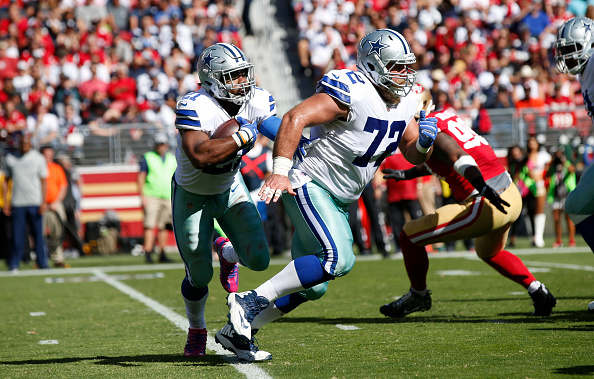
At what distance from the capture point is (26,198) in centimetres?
1148

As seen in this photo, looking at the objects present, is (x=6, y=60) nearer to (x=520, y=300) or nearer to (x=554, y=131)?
(x=554, y=131)

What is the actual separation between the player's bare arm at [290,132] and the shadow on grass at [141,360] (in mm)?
1018

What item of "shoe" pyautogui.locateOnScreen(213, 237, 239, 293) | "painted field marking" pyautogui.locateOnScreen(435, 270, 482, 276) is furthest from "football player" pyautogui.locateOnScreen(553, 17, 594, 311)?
"painted field marking" pyautogui.locateOnScreen(435, 270, 482, 276)

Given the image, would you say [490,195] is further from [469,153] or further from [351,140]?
[351,140]

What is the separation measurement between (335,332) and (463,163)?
1361 mm

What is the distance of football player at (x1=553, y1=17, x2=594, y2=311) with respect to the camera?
512cm

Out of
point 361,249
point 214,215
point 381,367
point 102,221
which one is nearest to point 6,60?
point 102,221

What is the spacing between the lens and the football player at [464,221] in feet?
18.7

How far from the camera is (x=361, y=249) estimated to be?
12.1 m

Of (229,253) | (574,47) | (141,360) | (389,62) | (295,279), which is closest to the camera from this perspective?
(295,279)

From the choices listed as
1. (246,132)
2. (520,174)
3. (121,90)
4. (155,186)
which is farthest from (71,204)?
(246,132)

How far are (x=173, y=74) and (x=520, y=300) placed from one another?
449 inches

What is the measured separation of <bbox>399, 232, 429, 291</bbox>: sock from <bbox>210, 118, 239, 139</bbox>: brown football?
2039 millimetres

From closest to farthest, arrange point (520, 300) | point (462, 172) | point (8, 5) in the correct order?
point (462, 172) → point (520, 300) → point (8, 5)
